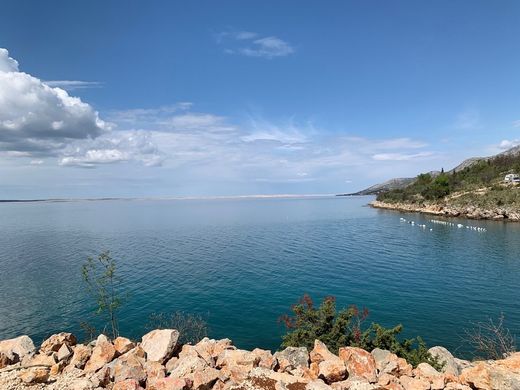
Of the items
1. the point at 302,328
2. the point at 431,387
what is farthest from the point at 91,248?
the point at 431,387

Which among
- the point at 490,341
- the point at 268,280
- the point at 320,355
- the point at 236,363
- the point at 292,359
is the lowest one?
the point at 268,280

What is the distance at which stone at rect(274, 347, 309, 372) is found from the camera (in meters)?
19.0

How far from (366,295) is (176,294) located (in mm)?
27748

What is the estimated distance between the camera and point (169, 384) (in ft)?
52.8

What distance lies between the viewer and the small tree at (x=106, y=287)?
34188 mm

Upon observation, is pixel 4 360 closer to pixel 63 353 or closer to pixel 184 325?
pixel 63 353

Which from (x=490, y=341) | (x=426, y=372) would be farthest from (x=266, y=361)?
(x=490, y=341)

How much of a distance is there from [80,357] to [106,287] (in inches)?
1336

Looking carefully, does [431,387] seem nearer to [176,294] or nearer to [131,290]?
[176,294]

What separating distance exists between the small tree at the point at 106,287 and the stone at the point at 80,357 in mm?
11004

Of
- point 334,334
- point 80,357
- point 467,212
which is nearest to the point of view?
point 80,357

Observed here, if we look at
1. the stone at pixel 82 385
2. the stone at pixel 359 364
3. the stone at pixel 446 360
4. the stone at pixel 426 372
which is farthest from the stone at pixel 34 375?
the stone at pixel 446 360

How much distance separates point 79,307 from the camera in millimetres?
43781

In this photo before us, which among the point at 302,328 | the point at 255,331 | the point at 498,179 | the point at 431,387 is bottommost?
the point at 255,331
